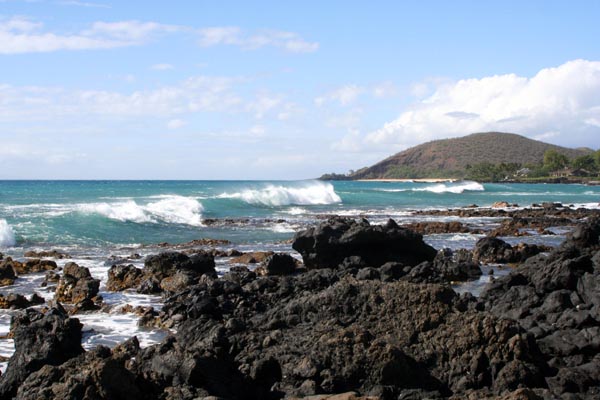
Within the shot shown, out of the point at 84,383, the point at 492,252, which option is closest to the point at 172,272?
the point at 84,383

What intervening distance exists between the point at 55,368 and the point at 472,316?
5.09 metres

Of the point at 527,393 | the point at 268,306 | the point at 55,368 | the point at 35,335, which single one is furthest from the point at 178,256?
the point at 527,393

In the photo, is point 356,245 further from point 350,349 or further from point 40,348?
point 40,348

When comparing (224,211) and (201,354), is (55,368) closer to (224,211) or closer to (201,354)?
(201,354)

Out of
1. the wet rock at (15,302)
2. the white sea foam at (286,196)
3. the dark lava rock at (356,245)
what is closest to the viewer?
the wet rock at (15,302)

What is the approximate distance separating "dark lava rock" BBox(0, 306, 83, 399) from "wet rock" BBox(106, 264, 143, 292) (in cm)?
707

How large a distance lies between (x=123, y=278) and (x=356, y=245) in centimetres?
628

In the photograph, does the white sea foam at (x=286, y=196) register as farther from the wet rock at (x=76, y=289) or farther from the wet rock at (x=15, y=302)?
the wet rock at (x=15, y=302)

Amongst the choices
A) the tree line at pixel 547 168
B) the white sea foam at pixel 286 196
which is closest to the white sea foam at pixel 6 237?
the white sea foam at pixel 286 196

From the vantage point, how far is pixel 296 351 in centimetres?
845

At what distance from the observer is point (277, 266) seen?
17.7m

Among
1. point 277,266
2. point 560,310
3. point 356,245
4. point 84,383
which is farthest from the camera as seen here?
point 356,245

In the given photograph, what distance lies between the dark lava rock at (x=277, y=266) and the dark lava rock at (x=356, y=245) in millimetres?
684

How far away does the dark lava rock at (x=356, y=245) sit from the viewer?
1822 centimetres
